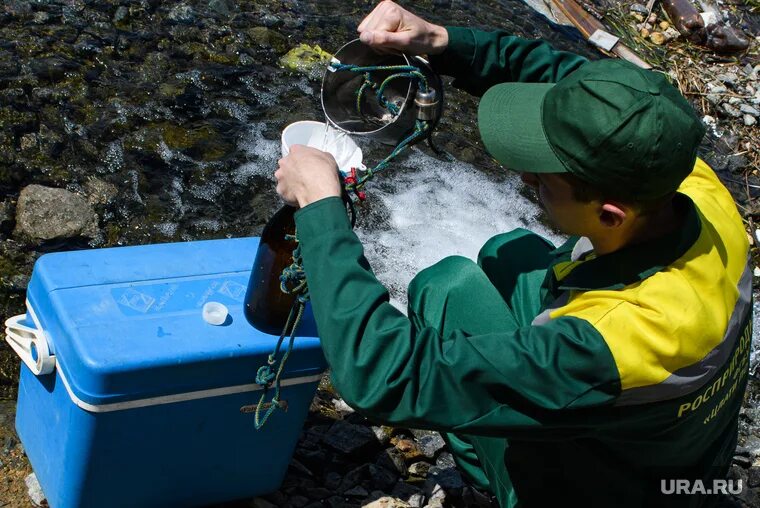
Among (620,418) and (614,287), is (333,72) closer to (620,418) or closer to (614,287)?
(614,287)

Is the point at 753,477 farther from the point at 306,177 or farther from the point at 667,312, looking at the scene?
the point at 306,177

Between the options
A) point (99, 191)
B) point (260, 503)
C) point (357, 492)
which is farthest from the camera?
point (99, 191)

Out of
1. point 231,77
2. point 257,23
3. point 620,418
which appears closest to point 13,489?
point 620,418

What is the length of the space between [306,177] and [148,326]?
486mm

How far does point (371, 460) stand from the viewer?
264cm

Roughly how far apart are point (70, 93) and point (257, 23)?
3.69ft

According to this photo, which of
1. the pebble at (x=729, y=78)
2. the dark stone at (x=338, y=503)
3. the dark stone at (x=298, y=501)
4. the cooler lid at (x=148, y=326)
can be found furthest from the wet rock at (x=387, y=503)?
the pebble at (x=729, y=78)

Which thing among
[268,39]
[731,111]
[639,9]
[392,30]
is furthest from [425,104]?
[639,9]

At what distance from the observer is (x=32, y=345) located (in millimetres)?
2068

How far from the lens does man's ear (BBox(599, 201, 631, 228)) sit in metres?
1.76

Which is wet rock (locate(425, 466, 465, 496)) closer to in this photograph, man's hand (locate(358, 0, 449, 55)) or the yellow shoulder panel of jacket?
the yellow shoulder panel of jacket

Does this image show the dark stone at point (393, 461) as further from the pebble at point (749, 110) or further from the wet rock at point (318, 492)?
the pebble at point (749, 110)

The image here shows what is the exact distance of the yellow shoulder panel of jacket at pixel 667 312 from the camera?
1.69m

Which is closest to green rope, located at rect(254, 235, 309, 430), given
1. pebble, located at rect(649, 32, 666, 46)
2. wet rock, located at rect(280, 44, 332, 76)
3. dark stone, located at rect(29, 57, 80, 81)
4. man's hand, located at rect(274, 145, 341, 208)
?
man's hand, located at rect(274, 145, 341, 208)
